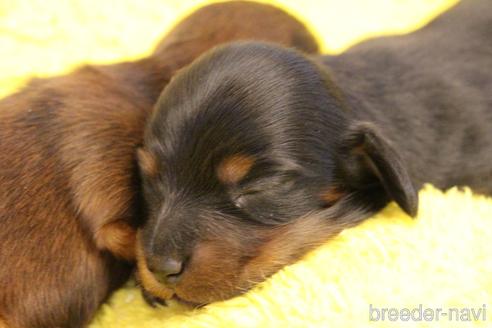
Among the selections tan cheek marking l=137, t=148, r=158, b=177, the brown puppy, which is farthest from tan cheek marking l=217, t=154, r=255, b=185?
the brown puppy

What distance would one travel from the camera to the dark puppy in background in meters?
1.39

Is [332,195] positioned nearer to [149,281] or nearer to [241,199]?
[241,199]

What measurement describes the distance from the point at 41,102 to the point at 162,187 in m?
0.38

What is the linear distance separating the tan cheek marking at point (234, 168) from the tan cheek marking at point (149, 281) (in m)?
0.24

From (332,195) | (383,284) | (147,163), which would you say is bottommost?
(383,284)

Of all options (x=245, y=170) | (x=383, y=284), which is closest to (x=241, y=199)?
(x=245, y=170)

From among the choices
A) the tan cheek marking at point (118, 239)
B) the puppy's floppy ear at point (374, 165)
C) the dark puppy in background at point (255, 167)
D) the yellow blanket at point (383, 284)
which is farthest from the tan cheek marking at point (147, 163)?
the puppy's floppy ear at point (374, 165)

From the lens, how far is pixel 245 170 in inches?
55.4

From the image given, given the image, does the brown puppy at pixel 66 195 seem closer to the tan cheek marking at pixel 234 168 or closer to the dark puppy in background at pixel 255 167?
the dark puppy in background at pixel 255 167

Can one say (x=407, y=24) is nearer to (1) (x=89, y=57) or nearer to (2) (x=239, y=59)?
(1) (x=89, y=57)

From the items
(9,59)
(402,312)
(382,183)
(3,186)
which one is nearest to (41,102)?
(3,186)

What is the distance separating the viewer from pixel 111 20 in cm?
304

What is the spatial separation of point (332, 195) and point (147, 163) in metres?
0.44

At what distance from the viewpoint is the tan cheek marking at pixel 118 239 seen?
1.50m
